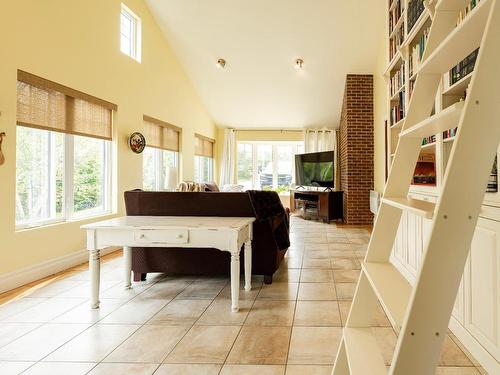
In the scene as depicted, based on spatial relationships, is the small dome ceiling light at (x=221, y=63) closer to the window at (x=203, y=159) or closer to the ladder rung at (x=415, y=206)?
the window at (x=203, y=159)

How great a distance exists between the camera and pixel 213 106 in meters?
8.07

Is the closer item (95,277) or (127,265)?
(95,277)

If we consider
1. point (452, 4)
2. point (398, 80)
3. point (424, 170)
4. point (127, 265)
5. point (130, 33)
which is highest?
point (130, 33)

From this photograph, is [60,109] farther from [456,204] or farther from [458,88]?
[456,204]

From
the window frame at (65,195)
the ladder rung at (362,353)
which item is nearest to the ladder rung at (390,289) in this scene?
the ladder rung at (362,353)

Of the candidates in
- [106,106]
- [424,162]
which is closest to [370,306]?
[424,162]

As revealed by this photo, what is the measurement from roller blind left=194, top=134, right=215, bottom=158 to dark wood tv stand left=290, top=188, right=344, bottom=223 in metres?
2.61

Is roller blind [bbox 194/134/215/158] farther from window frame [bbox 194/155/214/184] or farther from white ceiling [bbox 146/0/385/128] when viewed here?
white ceiling [bbox 146/0/385/128]

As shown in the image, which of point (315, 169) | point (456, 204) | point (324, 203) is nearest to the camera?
point (456, 204)

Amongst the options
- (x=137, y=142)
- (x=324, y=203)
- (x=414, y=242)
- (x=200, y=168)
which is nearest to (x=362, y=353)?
(x=414, y=242)

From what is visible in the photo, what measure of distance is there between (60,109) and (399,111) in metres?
3.60

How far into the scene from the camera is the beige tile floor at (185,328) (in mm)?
1723

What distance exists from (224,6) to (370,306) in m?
5.23

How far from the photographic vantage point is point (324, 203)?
7035 mm
